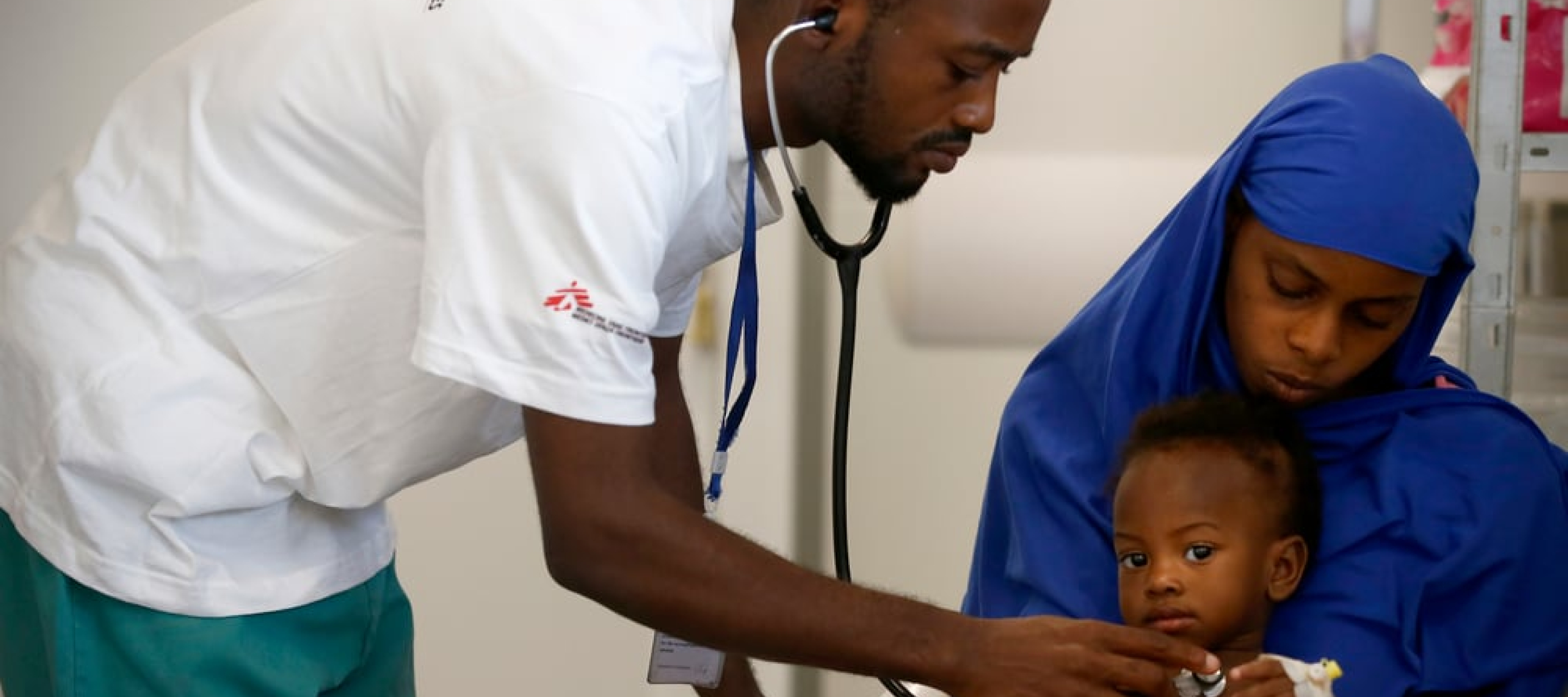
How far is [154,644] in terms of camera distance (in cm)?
132

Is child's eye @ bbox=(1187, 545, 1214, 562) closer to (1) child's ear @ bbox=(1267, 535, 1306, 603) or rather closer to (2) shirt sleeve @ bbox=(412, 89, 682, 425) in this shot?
(1) child's ear @ bbox=(1267, 535, 1306, 603)

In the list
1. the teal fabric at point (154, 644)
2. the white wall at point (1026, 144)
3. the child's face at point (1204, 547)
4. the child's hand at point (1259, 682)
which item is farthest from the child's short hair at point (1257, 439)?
the white wall at point (1026, 144)

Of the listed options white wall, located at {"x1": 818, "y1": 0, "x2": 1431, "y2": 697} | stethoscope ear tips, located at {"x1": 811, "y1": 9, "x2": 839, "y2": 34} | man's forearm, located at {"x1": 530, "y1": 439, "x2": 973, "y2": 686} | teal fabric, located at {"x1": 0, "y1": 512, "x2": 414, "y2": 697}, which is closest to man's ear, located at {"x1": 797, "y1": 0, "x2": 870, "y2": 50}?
stethoscope ear tips, located at {"x1": 811, "y1": 9, "x2": 839, "y2": 34}

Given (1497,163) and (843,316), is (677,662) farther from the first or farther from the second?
(1497,163)

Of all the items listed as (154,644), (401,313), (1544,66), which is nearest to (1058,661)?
(401,313)

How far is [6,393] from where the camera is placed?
4.45 ft

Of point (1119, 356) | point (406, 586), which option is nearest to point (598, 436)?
point (1119, 356)

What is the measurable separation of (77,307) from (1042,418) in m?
0.85

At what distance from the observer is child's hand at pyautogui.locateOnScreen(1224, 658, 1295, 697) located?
1267mm

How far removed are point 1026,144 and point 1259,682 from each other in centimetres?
160

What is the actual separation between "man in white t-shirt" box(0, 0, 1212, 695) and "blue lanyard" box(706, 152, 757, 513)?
18 mm

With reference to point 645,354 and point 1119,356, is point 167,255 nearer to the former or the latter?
point 645,354

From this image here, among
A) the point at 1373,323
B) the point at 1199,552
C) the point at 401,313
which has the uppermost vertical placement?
the point at 401,313

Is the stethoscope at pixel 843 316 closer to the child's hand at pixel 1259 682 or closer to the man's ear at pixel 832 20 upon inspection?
the man's ear at pixel 832 20
